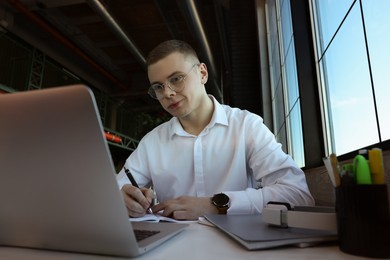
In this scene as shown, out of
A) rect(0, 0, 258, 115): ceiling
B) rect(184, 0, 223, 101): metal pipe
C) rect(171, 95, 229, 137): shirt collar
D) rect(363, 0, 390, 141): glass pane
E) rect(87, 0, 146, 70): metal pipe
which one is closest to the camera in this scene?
rect(363, 0, 390, 141): glass pane

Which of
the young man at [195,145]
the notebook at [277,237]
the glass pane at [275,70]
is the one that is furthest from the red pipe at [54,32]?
the notebook at [277,237]

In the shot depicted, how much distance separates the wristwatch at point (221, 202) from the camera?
0.90 m

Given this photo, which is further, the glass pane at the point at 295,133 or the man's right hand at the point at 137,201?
the glass pane at the point at 295,133

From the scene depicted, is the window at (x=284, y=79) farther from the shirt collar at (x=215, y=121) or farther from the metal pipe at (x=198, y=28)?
the metal pipe at (x=198, y=28)

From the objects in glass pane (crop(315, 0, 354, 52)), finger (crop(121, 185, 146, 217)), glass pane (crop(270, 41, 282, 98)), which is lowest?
finger (crop(121, 185, 146, 217))

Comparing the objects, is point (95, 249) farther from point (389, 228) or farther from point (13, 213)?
point (389, 228)

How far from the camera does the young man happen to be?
48.5 inches

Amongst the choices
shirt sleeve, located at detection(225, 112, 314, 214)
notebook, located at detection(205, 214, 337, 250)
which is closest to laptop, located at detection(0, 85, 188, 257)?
notebook, located at detection(205, 214, 337, 250)

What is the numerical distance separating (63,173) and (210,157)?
0.98 metres

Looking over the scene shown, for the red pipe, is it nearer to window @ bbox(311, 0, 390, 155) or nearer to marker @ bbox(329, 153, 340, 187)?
window @ bbox(311, 0, 390, 155)

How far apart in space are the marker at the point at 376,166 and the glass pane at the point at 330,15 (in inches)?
36.0

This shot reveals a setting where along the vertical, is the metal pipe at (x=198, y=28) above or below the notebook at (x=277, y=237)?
above

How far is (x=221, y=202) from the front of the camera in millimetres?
906

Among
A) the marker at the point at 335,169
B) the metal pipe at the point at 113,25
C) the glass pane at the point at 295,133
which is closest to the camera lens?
the marker at the point at 335,169
